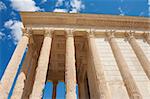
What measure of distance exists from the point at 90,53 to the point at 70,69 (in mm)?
3932

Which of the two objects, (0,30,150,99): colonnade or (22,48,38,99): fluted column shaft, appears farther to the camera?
(22,48,38,99): fluted column shaft

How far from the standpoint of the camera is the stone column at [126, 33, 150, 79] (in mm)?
16892

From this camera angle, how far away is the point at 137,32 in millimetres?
20672

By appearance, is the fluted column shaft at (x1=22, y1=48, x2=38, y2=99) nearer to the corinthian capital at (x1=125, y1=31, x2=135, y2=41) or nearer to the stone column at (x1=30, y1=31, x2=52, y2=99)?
the stone column at (x1=30, y1=31, x2=52, y2=99)

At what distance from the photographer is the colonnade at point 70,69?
A: 46.5ft

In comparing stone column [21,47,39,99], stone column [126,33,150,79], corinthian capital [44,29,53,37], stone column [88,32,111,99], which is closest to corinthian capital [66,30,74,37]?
corinthian capital [44,29,53,37]

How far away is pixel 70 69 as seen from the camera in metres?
15.7

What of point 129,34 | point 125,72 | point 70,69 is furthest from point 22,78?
point 129,34

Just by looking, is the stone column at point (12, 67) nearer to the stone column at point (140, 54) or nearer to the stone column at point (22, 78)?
the stone column at point (22, 78)

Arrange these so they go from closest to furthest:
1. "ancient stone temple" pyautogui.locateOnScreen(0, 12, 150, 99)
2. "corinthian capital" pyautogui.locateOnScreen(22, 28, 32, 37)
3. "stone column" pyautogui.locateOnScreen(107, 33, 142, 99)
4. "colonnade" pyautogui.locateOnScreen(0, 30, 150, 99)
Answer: "colonnade" pyautogui.locateOnScreen(0, 30, 150, 99) → "stone column" pyautogui.locateOnScreen(107, 33, 142, 99) → "ancient stone temple" pyautogui.locateOnScreen(0, 12, 150, 99) → "corinthian capital" pyautogui.locateOnScreen(22, 28, 32, 37)

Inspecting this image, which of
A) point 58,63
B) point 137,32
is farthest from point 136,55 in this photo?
point 58,63

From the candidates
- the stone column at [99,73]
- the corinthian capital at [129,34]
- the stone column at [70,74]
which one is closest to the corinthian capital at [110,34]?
the corinthian capital at [129,34]

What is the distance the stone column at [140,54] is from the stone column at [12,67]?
11.2 meters

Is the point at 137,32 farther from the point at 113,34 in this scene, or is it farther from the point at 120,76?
the point at 120,76
